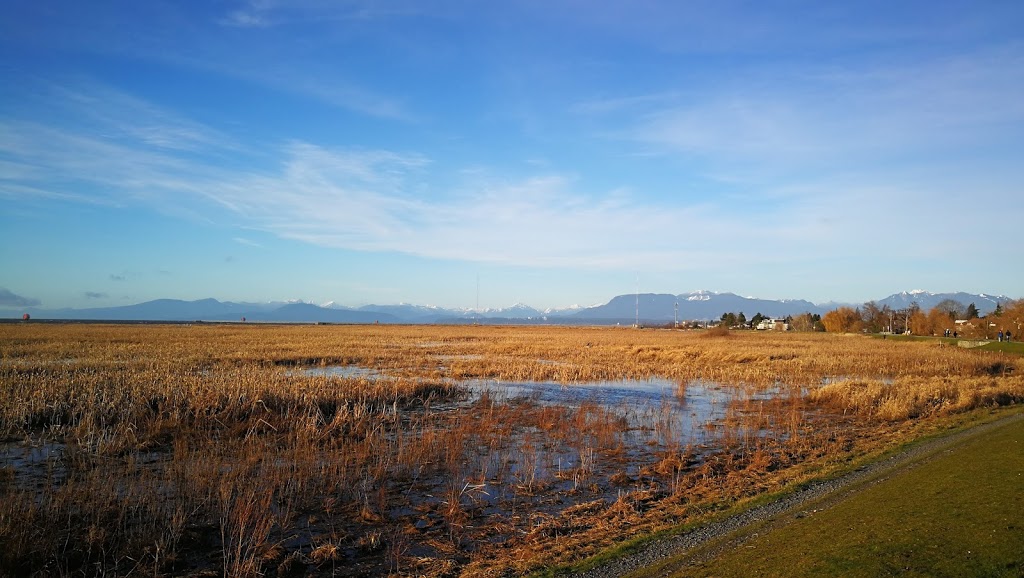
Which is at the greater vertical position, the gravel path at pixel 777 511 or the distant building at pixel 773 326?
the distant building at pixel 773 326

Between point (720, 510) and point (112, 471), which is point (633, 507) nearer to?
point (720, 510)

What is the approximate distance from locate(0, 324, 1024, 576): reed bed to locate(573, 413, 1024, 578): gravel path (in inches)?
34.6

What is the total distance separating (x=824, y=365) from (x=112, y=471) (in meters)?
47.2

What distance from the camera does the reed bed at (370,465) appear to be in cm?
1034

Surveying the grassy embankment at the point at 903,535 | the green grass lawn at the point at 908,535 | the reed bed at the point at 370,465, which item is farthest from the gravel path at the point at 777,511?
the reed bed at the point at 370,465

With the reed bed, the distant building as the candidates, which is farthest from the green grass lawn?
the distant building

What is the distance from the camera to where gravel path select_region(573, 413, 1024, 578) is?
30.9ft

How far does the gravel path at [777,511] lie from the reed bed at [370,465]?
34.6 inches

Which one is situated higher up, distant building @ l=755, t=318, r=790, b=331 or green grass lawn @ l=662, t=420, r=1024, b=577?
distant building @ l=755, t=318, r=790, b=331

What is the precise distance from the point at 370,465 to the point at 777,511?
32.8 ft

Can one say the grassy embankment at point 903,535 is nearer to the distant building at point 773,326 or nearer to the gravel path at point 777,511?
the gravel path at point 777,511

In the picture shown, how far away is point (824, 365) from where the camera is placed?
153 ft

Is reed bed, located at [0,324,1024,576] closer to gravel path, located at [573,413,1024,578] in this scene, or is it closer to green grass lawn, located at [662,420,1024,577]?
gravel path, located at [573,413,1024,578]

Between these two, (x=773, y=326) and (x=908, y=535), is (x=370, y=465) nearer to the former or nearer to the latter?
(x=908, y=535)
